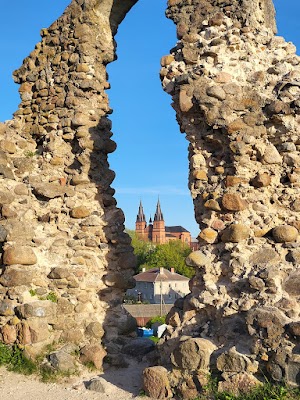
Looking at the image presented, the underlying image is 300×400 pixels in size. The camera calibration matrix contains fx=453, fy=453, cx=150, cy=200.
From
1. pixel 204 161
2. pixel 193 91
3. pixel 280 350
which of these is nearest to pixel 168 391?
pixel 280 350

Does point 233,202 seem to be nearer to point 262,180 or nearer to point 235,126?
point 262,180

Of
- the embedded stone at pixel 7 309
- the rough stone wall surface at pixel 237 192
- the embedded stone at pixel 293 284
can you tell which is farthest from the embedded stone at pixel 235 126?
the embedded stone at pixel 7 309

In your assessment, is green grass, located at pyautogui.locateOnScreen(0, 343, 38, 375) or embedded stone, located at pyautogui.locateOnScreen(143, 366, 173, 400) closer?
embedded stone, located at pyautogui.locateOnScreen(143, 366, 173, 400)

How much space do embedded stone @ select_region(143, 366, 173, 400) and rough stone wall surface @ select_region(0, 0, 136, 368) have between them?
49.3 inches

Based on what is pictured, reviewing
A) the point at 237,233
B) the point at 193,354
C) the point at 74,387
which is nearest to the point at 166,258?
the point at 74,387

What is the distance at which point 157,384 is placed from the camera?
4.14m

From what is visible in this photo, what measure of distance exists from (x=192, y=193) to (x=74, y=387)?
2401mm

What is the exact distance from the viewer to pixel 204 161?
16.1 ft

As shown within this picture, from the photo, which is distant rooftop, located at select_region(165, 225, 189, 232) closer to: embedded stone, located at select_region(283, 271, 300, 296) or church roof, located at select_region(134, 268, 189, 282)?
church roof, located at select_region(134, 268, 189, 282)

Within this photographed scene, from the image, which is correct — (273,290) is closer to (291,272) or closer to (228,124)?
(291,272)

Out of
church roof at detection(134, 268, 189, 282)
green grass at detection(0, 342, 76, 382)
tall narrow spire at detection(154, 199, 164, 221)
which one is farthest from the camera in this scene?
tall narrow spire at detection(154, 199, 164, 221)

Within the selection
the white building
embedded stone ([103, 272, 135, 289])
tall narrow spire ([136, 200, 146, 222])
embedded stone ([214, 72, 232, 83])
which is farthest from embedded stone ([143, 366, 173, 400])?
tall narrow spire ([136, 200, 146, 222])

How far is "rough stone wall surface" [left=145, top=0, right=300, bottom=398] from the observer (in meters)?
3.79

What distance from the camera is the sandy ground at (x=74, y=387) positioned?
448 cm
